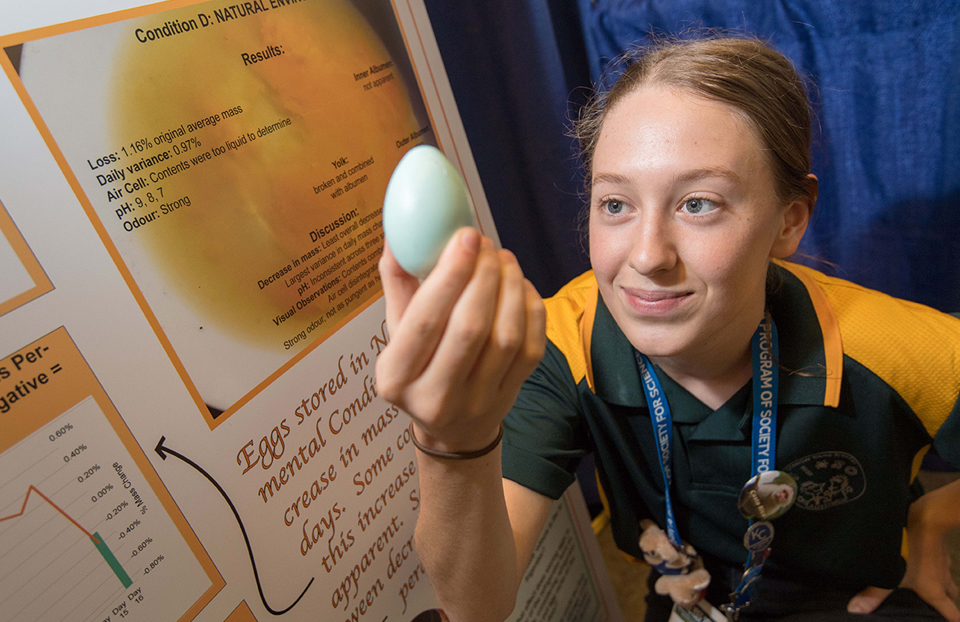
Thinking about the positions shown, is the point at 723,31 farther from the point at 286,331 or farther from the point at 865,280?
the point at 286,331

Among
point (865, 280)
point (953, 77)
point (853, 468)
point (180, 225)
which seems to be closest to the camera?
point (180, 225)

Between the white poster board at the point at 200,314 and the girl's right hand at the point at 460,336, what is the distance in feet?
1.01

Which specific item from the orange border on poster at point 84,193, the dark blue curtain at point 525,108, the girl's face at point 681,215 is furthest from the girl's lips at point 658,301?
the dark blue curtain at point 525,108

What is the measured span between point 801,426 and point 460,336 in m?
0.72

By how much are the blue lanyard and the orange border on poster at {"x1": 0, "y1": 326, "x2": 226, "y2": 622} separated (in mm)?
684

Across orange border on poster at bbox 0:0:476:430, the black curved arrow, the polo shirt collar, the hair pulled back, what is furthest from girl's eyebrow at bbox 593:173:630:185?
the black curved arrow

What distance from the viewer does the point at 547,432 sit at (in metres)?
0.94

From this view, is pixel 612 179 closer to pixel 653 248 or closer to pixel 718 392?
pixel 653 248

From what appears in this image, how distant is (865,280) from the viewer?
1.40m

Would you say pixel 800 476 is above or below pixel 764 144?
below

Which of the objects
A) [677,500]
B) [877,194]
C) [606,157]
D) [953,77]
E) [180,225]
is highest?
[180,225]

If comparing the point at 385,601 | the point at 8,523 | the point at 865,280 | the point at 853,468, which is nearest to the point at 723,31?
the point at 865,280

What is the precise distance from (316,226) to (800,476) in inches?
33.0

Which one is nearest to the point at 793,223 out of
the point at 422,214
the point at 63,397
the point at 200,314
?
the point at 422,214
